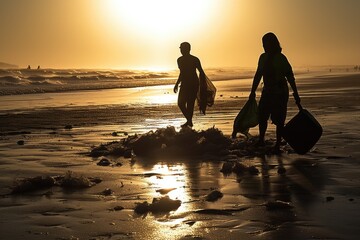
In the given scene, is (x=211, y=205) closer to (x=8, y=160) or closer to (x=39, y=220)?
(x=39, y=220)

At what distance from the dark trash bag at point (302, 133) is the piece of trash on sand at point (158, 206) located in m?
3.97

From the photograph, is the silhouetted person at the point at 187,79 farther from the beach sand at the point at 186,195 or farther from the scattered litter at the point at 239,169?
the scattered litter at the point at 239,169

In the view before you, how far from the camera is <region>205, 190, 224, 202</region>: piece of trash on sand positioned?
5.80 meters

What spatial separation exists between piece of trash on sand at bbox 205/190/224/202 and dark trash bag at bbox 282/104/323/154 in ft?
10.9

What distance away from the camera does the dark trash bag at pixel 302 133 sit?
8.85 meters

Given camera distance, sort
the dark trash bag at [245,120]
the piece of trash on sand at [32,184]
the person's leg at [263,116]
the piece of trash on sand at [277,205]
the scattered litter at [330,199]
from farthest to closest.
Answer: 1. the dark trash bag at [245,120]
2. the person's leg at [263,116]
3. the piece of trash on sand at [32,184]
4. the scattered litter at [330,199]
5. the piece of trash on sand at [277,205]

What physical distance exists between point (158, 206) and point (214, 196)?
2.44 feet

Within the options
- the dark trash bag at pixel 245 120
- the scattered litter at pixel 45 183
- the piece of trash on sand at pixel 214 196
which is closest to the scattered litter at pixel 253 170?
the piece of trash on sand at pixel 214 196

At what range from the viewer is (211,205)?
5.55m

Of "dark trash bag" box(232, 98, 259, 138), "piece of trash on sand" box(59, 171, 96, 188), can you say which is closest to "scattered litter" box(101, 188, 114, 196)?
"piece of trash on sand" box(59, 171, 96, 188)

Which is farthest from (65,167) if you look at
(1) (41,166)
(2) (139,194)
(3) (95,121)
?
(3) (95,121)

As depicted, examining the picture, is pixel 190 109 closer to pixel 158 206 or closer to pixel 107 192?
pixel 107 192

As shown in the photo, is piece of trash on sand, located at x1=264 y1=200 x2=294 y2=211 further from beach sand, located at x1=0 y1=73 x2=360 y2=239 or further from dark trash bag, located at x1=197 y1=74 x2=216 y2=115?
dark trash bag, located at x1=197 y1=74 x2=216 y2=115

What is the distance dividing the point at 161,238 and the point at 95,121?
12.3m
